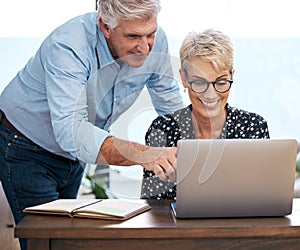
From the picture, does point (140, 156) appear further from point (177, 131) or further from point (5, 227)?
point (5, 227)

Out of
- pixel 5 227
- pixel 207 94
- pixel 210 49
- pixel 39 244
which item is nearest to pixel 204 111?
pixel 207 94

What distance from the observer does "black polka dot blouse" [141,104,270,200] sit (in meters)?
2.01

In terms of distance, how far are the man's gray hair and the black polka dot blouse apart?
1.25ft

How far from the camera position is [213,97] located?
2035 mm

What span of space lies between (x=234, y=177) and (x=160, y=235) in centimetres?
23

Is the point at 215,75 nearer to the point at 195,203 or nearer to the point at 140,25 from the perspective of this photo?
the point at 140,25

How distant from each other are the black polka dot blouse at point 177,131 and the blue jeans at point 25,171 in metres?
0.33

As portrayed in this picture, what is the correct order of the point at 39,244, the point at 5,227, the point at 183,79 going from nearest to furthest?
the point at 39,244
the point at 183,79
the point at 5,227

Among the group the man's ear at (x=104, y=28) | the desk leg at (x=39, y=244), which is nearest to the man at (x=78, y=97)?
the man's ear at (x=104, y=28)

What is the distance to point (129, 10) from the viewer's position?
1929mm

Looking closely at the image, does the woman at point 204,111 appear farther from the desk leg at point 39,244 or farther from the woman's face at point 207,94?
the desk leg at point 39,244

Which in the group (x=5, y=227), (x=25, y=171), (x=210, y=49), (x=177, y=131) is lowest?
(x=5, y=227)

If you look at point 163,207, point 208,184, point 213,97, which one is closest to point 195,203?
point 208,184

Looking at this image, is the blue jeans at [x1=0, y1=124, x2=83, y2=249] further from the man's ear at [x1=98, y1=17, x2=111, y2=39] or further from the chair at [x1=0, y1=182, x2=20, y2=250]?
the man's ear at [x1=98, y1=17, x2=111, y2=39]
